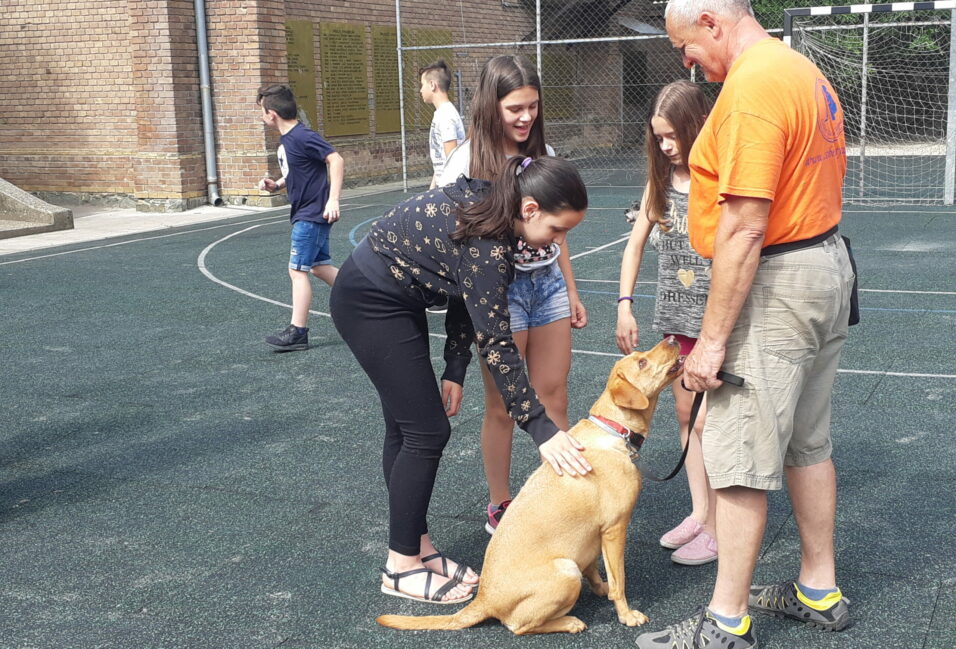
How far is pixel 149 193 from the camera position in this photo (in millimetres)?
17359

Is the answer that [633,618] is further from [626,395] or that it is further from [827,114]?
[827,114]

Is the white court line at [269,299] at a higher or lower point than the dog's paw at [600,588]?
lower

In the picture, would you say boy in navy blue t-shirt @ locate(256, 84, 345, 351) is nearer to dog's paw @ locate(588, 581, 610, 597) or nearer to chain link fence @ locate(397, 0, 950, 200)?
dog's paw @ locate(588, 581, 610, 597)

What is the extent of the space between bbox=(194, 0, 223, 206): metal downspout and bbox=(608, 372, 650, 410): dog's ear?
15370 millimetres

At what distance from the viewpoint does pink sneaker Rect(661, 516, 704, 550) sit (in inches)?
153

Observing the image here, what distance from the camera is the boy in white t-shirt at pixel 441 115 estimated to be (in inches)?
286

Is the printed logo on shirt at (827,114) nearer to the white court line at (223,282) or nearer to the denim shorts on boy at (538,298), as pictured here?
the denim shorts on boy at (538,298)

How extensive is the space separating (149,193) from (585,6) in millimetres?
14354

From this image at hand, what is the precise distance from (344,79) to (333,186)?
13166 mm

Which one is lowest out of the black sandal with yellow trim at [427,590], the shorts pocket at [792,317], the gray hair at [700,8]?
the black sandal with yellow trim at [427,590]

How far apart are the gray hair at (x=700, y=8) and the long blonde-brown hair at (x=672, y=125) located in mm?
733

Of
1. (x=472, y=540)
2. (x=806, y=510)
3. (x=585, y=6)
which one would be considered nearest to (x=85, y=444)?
(x=472, y=540)

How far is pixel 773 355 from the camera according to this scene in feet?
9.40

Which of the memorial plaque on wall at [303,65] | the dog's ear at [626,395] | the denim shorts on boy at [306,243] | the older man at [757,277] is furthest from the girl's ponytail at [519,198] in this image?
the memorial plaque on wall at [303,65]
